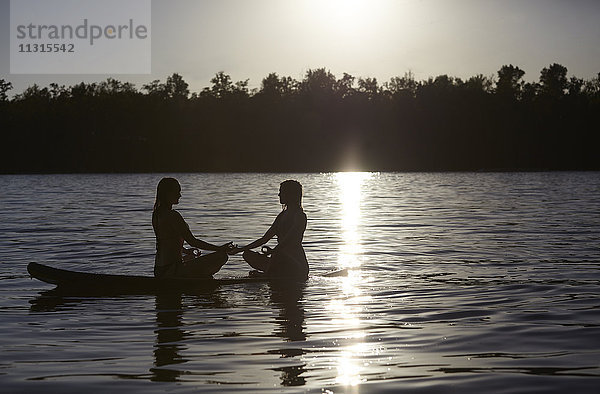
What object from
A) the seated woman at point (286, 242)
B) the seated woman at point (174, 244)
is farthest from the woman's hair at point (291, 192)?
the seated woman at point (174, 244)

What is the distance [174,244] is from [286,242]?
1685mm

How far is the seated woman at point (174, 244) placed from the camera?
1188cm

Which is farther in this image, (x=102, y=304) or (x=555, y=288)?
(x=555, y=288)

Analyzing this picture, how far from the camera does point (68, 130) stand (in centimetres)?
12012

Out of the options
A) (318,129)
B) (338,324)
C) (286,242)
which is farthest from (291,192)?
(318,129)

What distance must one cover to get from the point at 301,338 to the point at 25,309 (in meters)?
4.12

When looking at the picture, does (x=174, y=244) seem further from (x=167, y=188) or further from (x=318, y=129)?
(x=318, y=129)

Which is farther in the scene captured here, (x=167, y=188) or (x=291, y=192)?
(x=291, y=192)

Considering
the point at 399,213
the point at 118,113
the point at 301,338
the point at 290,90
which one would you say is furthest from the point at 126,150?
the point at 301,338

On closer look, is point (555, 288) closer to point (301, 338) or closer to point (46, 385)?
point (301, 338)

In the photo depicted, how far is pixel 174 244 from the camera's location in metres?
12.6

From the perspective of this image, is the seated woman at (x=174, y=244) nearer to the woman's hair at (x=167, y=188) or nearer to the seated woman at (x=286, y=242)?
the woman's hair at (x=167, y=188)

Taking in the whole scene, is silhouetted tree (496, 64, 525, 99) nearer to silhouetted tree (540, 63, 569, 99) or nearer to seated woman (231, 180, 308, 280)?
silhouetted tree (540, 63, 569, 99)

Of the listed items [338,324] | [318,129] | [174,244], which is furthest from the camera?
[318,129]
